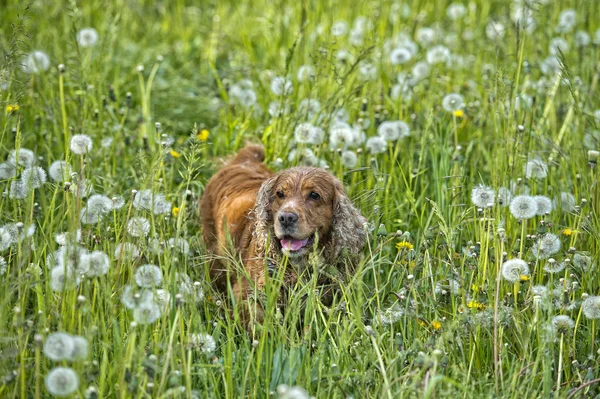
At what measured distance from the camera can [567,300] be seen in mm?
3803

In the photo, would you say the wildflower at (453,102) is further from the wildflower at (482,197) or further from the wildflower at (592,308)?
the wildflower at (592,308)

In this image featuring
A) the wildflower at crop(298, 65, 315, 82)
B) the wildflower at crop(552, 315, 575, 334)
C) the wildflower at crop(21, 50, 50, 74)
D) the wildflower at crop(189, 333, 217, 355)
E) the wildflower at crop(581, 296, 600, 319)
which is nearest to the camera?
the wildflower at crop(189, 333, 217, 355)

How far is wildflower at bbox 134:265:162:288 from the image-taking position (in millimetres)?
3395

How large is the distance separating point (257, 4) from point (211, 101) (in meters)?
1.79

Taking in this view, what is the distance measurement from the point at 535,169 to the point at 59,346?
296 cm

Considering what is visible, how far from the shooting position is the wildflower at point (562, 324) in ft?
11.7

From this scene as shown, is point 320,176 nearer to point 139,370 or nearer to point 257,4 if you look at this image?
point 139,370

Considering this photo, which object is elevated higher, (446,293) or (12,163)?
(12,163)

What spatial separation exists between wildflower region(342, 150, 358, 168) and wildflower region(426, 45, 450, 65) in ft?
5.07

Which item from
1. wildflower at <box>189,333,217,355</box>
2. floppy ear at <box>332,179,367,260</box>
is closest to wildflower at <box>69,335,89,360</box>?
wildflower at <box>189,333,217,355</box>

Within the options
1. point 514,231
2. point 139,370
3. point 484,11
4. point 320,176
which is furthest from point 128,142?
point 484,11

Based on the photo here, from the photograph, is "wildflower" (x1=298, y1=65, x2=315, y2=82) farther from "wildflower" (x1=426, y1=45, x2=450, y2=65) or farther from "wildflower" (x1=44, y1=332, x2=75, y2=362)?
"wildflower" (x1=44, y1=332, x2=75, y2=362)

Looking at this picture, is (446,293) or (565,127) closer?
(446,293)

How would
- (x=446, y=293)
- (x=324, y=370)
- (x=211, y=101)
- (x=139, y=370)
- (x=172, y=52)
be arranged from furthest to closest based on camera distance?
1. (x=172, y=52)
2. (x=211, y=101)
3. (x=446, y=293)
4. (x=324, y=370)
5. (x=139, y=370)
